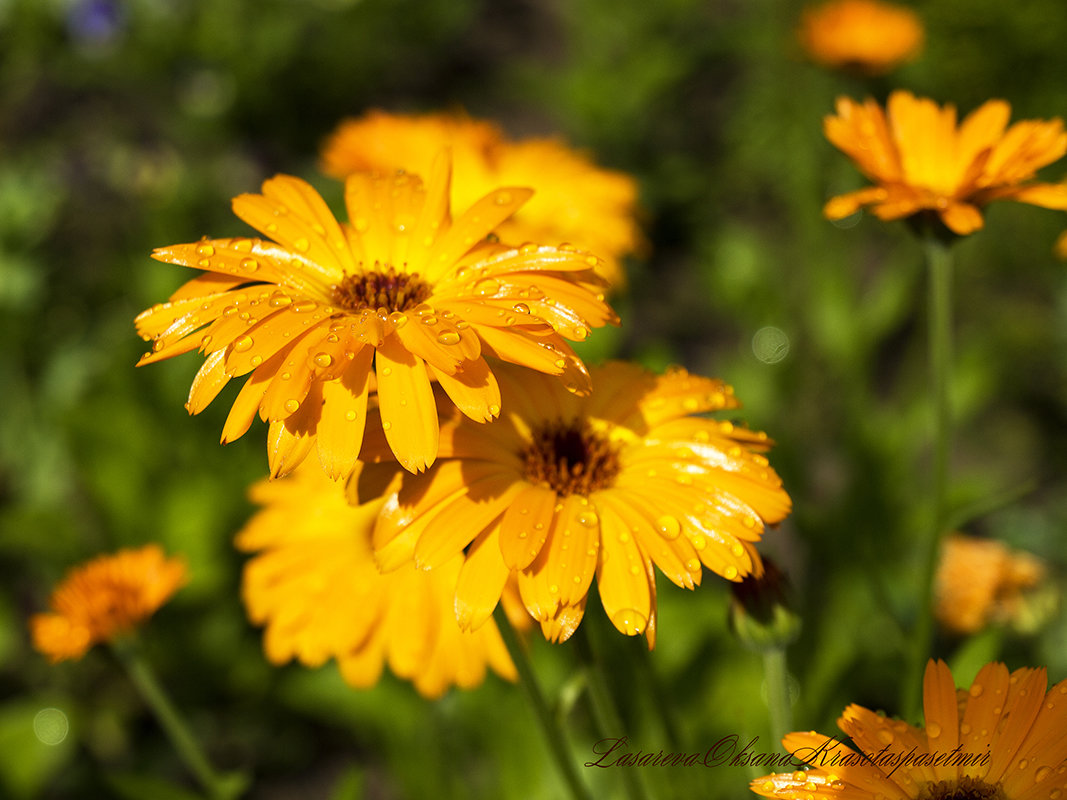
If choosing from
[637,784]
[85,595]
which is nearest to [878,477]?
[637,784]

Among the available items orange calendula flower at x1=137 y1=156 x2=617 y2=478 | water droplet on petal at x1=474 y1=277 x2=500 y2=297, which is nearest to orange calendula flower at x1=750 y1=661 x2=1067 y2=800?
orange calendula flower at x1=137 y1=156 x2=617 y2=478

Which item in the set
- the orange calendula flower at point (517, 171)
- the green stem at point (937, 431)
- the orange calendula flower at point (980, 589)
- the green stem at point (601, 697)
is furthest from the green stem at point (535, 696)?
the orange calendula flower at point (980, 589)

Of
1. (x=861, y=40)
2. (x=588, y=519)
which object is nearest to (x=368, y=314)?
(x=588, y=519)

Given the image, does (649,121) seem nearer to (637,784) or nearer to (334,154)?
(334,154)

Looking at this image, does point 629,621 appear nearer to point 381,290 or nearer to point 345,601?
point 381,290

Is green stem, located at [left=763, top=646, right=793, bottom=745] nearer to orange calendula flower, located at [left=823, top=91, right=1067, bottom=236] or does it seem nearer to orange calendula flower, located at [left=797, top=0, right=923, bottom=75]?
orange calendula flower, located at [left=823, top=91, right=1067, bottom=236]

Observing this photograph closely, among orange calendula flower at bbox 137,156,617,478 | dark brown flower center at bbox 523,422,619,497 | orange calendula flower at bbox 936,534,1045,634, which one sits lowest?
orange calendula flower at bbox 936,534,1045,634

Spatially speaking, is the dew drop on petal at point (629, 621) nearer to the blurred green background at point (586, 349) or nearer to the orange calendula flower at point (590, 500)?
the orange calendula flower at point (590, 500)
